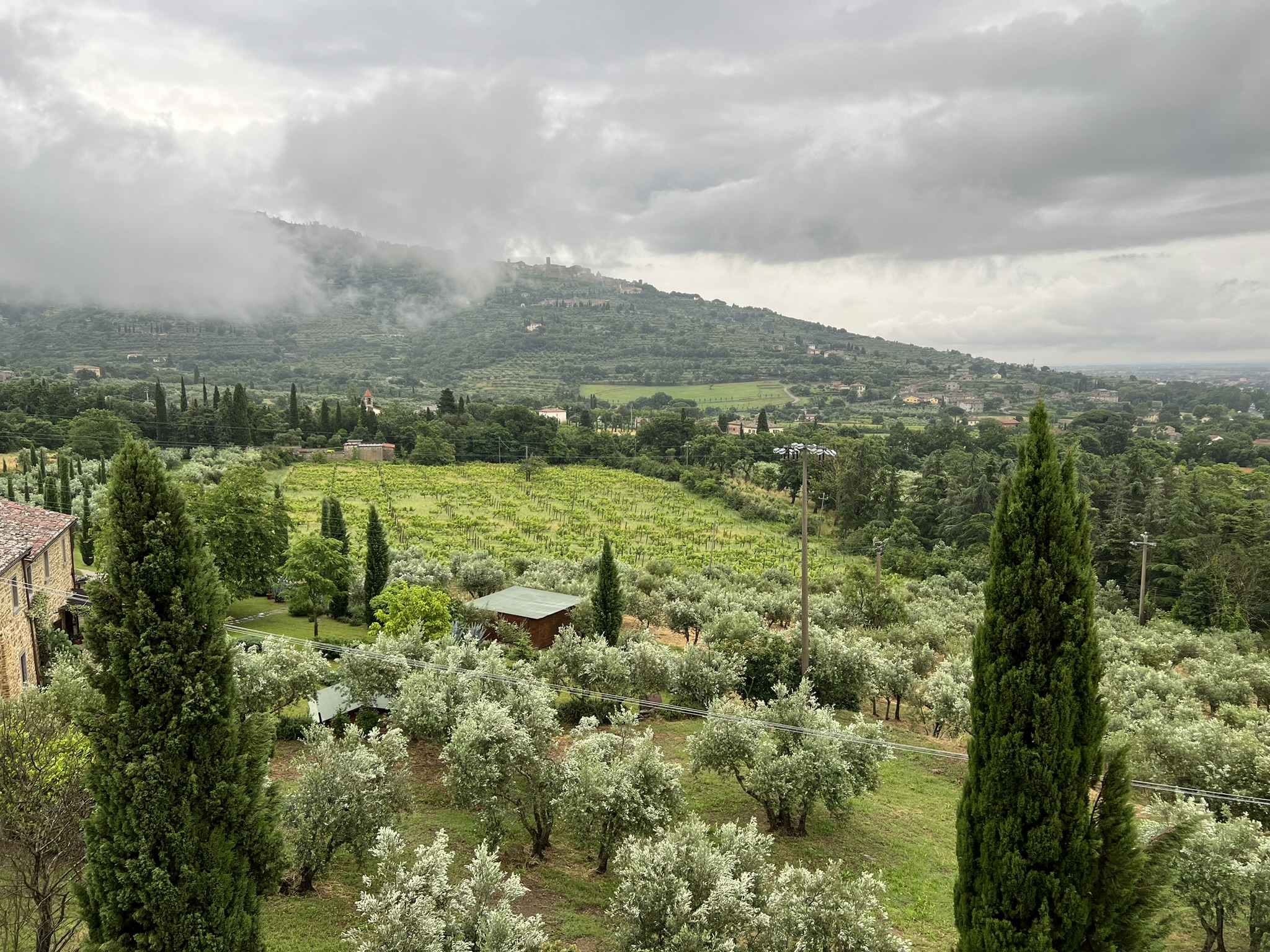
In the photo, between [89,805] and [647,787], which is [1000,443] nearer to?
[647,787]

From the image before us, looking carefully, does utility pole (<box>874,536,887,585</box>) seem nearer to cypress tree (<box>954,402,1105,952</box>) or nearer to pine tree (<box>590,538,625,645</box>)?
pine tree (<box>590,538,625,645</box>)

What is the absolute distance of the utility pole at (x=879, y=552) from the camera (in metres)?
35.3

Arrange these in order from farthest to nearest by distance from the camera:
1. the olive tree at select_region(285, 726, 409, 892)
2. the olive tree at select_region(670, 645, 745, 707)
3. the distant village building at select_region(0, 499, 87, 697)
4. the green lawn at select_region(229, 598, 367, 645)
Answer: the green lawn at select_region(229, 598, 367, 645)
the olive tree at select_region(670, 645, 745, 707)
the distant village building at select_region(0, 499, 87, 697)
the olive tree at select_region(285, 726, 409, 892)

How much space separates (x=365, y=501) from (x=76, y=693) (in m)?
49.3

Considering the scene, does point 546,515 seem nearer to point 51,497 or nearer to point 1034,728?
point 51,497

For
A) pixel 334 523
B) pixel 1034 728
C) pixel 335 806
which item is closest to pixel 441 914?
pixel 335 806

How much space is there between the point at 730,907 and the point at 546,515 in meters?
51.7

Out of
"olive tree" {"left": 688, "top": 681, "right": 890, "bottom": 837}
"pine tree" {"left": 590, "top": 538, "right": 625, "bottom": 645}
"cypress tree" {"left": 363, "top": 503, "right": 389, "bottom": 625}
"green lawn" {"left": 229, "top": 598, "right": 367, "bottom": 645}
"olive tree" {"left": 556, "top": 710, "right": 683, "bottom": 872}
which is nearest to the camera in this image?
"olive tree" {"left": 556, "top": 710, "right": 683, "bottom": 872}

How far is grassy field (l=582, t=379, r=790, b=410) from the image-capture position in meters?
156

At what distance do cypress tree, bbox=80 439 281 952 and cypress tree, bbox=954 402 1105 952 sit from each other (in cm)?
857

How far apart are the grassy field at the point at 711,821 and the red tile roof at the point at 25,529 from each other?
8.08 metres

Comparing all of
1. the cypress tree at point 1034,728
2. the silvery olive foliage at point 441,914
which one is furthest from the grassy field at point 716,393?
the silvery olive foliage at point 441,914

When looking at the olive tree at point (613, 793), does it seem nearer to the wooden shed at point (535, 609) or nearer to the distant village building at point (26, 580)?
the distant village building at point (26, 580)

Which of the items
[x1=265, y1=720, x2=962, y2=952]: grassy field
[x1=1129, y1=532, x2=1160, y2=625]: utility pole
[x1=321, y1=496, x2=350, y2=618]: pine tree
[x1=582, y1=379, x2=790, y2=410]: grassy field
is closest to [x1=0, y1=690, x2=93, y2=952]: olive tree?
[x1=265, y1=720, x2=962, y2=952]: grassy field
